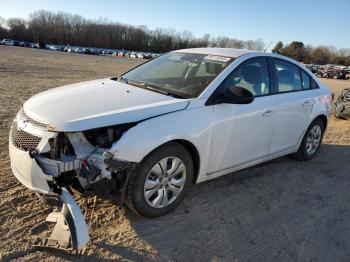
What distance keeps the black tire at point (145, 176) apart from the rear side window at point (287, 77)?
204 cm

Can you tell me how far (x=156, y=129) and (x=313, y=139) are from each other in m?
3.73

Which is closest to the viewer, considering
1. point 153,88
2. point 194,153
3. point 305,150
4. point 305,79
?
point 194,153

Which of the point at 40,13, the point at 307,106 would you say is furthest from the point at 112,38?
the point at 307,106

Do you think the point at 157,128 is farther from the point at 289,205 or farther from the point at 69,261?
the point at 289,205

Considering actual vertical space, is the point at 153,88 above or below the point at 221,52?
below

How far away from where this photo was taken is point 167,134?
362 cm

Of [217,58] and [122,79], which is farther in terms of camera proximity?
[122,79]

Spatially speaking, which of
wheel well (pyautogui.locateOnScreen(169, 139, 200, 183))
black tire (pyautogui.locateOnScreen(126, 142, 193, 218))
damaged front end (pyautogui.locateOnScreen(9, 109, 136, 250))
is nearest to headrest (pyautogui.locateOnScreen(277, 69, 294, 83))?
wheel well (pyautogui.locateOnScreen(169, 139, 200, 183))

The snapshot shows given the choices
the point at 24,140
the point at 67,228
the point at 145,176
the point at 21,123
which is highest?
the point at 21,123

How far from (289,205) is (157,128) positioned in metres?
2.13

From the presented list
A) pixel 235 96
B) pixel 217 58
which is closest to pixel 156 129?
pixel 235 96

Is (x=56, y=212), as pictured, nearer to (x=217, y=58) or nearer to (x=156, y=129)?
(x=156, y=129)

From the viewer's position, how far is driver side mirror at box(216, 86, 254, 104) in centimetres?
404

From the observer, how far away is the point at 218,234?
377 centimetres
